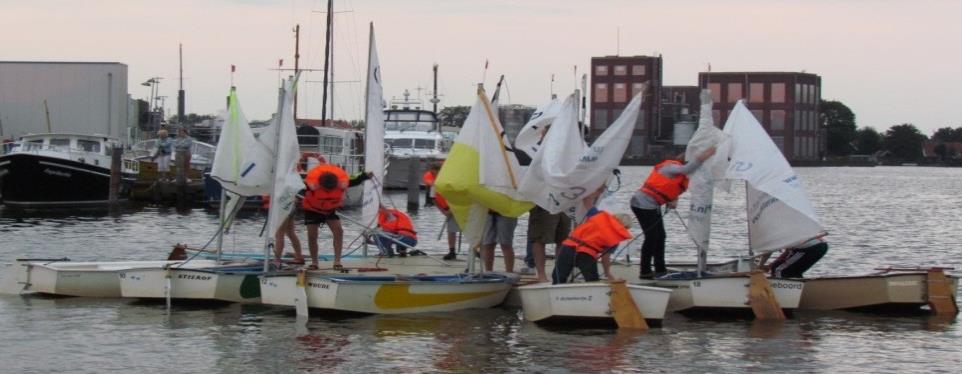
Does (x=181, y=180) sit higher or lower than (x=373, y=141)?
lower

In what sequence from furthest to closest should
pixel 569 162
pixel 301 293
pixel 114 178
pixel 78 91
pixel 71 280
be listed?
pixel 78 91
pixel 114 178
pixel 71 280
pixel 569 162
pixel 301 293

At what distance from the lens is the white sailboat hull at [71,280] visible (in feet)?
65.8

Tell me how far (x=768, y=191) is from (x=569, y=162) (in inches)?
102

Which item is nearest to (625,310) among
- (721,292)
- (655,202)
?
(721,292)

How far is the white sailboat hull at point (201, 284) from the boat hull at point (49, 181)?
86.4 feet

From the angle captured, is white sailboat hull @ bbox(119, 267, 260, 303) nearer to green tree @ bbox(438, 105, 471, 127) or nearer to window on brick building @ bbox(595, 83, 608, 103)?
green tree @ bbox(438, 105, 471, 127)

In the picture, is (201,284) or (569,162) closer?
(569,162)

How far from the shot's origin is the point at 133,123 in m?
75.2

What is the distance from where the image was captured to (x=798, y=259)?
1895cm

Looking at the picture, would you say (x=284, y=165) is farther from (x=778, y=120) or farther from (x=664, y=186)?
(x=778, y=120)

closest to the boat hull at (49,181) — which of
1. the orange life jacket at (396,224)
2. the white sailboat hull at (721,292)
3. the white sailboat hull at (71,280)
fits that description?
the orange life jacket at (396,224)

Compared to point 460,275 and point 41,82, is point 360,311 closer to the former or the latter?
point 460,275

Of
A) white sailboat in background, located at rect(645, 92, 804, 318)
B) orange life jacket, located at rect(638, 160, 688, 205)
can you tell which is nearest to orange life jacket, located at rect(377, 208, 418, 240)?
orange life jacket, located at rect(638, 160, 688, 205)

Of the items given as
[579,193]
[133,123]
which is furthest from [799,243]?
[133,123]
